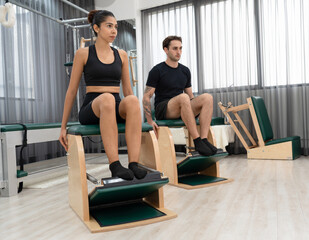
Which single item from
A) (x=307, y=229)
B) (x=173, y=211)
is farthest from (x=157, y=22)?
(x=307, y=229)

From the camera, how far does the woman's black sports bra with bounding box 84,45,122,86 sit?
63.6 inches

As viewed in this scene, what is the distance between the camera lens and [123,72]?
1778mm

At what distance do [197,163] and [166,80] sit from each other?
28.8 inches

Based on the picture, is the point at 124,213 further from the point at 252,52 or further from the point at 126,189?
the point at 252,52

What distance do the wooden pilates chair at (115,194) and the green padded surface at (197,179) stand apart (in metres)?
0.53

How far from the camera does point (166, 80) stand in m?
2.42

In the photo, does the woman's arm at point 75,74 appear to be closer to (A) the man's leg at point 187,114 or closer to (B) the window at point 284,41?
(A) the man's leg at point 187,114

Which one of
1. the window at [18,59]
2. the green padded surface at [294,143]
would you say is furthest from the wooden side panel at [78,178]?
the green padded surface at [294,143]

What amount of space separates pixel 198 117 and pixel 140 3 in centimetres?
277

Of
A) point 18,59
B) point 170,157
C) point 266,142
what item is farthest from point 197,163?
point 18,59

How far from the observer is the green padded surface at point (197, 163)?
6.66 feet

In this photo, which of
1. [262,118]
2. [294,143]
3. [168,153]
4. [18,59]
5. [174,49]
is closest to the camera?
[168,153]

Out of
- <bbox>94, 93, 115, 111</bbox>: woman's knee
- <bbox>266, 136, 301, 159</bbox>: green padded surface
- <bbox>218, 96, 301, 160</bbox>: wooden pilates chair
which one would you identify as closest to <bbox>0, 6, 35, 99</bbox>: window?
<bbox>94, 93, 115, 111</bbox>: woman's knee

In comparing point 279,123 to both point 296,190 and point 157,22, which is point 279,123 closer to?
point 296,190
